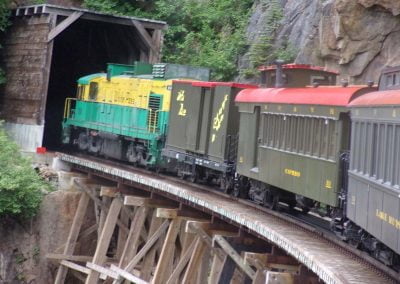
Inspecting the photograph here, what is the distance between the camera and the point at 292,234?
42.2ft

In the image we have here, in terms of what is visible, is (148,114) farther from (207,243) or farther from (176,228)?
(207,243)

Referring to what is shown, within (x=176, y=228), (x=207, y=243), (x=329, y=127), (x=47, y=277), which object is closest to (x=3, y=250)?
(x=47, y=277)

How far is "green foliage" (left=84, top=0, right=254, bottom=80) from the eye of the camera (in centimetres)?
3212

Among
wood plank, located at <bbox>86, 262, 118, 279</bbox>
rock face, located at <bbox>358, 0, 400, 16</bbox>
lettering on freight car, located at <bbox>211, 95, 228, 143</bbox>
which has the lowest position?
wood plank, located at <bbox>86, 262, 118, 279</bbox>

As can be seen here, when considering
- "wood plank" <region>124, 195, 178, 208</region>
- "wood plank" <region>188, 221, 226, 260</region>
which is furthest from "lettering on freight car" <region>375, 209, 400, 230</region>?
"wood plank" <region>124, 195, 178, 208</region>

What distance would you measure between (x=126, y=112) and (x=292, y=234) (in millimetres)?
12878

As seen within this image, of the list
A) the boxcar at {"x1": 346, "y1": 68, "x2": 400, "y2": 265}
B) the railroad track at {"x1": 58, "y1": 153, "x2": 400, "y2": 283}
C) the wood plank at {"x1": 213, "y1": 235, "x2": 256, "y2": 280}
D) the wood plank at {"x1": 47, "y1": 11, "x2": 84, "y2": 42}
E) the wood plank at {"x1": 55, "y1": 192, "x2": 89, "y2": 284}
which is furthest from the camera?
the wood plank at {"x1": 47, "y1": 11, "x2": 84, "y2": 42}

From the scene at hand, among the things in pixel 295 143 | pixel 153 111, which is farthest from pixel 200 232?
pixel 153 111

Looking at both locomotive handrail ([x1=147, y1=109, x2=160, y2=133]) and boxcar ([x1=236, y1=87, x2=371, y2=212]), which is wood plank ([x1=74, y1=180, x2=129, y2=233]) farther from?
boxcar ([x1=236, y1=87, x2=371, y2=212])

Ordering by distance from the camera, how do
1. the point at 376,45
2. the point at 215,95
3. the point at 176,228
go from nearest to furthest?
the point at 176,228 → the point at 215,95 → the point at 376,45

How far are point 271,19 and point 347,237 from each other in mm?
17552

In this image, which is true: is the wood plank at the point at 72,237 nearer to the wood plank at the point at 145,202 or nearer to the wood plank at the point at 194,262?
the wood plank at the point at 145,202

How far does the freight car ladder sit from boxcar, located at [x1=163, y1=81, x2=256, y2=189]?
1151 millimetres

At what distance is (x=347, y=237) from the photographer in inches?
468
